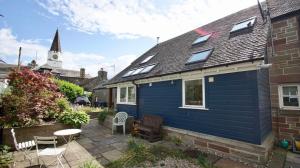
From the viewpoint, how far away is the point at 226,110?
18.6 feet

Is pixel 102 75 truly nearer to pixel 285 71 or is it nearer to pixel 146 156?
pixel 146 156

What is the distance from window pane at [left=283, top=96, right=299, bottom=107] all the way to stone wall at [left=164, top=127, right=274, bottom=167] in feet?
6.13

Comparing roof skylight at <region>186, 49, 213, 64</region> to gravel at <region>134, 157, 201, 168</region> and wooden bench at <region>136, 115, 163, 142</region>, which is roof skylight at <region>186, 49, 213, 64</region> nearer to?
wooden bench at <region>136, 115, 163, 142</region>

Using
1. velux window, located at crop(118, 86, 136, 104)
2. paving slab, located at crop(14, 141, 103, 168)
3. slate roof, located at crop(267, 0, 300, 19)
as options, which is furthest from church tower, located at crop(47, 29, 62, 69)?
slate roof, located at crop(267, 0, 300, 19)

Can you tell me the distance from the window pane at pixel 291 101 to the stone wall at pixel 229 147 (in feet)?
6.13

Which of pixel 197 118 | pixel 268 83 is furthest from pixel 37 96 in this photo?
pixel 268 83

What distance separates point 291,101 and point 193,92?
12.6 feet

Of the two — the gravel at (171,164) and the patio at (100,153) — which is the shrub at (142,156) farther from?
the patio at (100,153)

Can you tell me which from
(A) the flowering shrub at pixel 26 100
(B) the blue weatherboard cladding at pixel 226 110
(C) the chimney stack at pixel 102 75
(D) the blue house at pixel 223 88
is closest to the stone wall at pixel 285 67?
(D) the blue house at pixel 223 88

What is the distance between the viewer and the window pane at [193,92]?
661 centimetres

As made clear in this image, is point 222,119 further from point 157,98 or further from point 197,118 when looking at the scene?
point 157,98

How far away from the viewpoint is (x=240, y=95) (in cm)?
535

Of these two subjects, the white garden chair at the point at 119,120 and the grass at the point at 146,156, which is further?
the white garden chair at the point at 119,120

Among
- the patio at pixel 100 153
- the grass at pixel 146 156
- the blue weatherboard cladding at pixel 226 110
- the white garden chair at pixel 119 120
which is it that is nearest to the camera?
the grass at pixel 146 156
